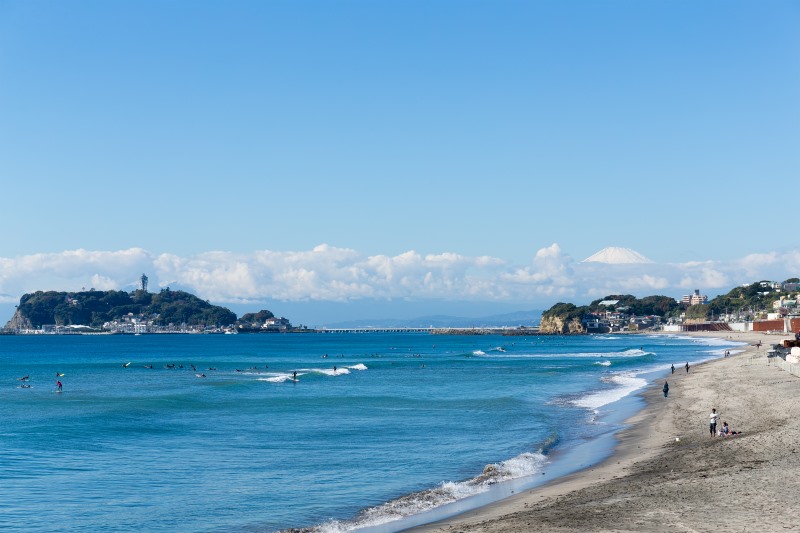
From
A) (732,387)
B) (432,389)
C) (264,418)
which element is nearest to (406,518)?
(264,418)

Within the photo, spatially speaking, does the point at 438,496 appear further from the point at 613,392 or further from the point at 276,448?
the point at 613,392

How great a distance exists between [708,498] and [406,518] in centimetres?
745

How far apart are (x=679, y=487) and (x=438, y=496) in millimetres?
6655

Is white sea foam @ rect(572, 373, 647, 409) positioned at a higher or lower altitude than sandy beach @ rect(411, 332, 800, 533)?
lower

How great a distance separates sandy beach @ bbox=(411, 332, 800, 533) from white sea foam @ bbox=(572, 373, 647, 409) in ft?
35.9

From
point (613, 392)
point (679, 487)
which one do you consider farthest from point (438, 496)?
point (613, 392)

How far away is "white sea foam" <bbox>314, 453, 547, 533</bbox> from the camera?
832 inches

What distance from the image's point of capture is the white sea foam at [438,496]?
2114 centimetres

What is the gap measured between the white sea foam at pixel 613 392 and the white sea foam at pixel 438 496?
64.4 ft

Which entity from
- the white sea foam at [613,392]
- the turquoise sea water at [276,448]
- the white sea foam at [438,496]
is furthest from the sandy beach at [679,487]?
the white sea foam at [613,392]

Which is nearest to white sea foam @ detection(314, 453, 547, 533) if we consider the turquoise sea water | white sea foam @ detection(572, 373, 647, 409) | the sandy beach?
the turquoise sea water

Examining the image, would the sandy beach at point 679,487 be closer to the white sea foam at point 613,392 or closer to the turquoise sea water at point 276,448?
the turquoise sea water at point 276,448

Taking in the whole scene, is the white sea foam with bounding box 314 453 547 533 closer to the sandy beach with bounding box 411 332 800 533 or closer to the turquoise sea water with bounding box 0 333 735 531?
the turquoise sea water with bounding box 0 333 735 531

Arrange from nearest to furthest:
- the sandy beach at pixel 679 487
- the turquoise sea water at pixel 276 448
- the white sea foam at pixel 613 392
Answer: the sandy beach at pixel 679 487 → the turquoise sea water at pixel 276 448 → the white sea foam at pixel 613 392
